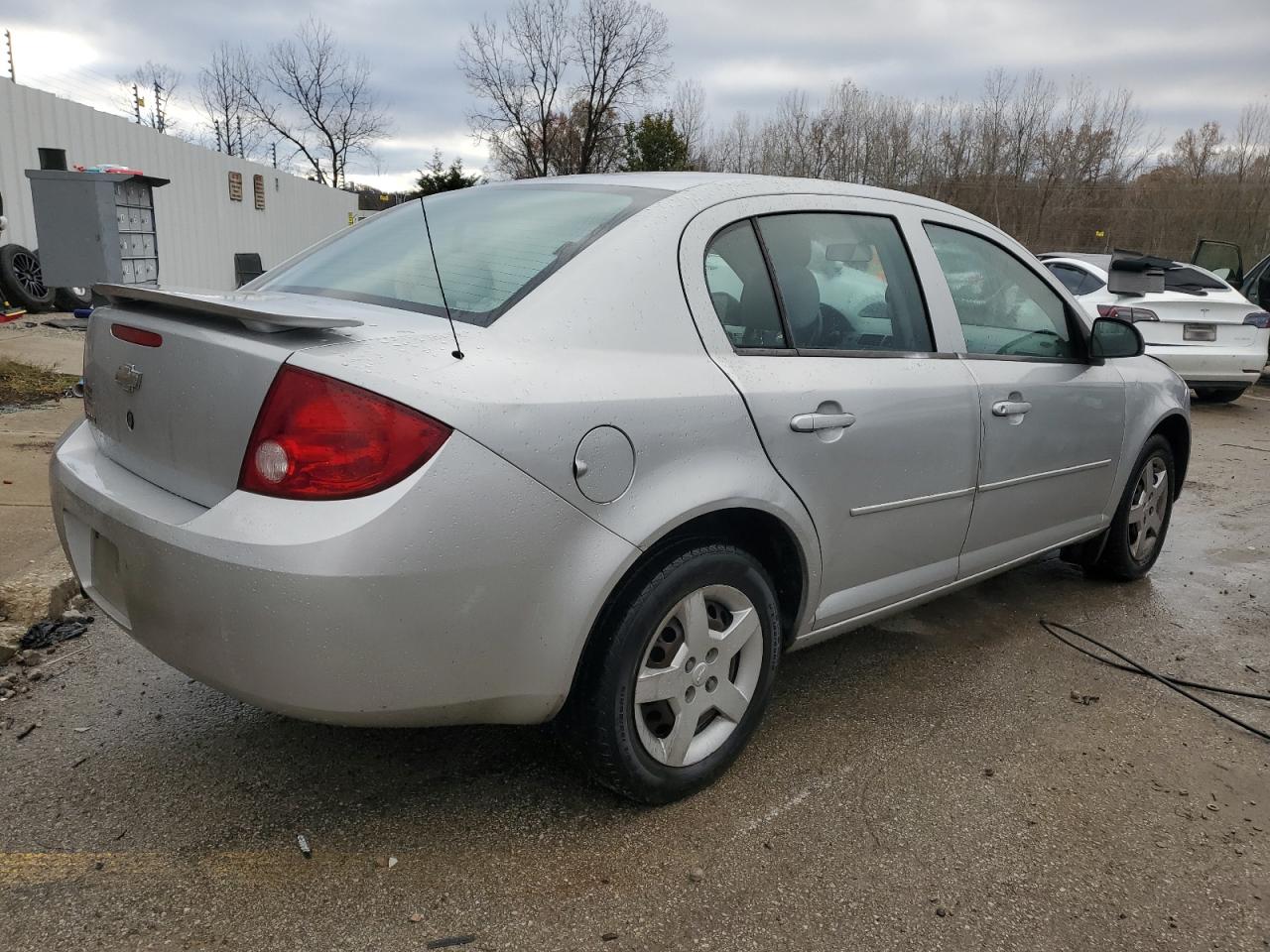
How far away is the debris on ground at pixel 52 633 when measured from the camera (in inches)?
133

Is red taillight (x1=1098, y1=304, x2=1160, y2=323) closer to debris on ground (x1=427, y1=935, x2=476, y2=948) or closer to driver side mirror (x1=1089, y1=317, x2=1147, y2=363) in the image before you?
driver side mirror (x1=1089, y1=317, x2=1147, y2=363)

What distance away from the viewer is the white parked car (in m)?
9.46

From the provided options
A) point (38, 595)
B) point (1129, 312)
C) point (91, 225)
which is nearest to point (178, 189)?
point (91, 225)

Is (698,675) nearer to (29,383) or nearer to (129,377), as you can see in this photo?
(129,377)

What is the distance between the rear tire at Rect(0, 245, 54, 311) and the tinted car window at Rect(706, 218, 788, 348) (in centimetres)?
1089

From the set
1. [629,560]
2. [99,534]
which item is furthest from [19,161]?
[629,560]

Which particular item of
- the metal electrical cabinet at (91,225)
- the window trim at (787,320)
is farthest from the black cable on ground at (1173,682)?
the metal electrical cabinet at (91,225)

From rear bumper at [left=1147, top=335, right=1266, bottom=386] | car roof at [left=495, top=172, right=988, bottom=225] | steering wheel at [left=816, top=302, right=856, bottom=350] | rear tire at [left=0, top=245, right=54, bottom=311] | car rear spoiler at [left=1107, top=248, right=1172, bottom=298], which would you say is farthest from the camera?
rear tire at [left=0, top=245, right=54, bottom=311]

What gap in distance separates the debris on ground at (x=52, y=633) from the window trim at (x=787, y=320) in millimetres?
2645

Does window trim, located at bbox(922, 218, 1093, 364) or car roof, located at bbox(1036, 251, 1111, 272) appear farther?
car roof, located at bbox(1036, 251, 1111, 272)

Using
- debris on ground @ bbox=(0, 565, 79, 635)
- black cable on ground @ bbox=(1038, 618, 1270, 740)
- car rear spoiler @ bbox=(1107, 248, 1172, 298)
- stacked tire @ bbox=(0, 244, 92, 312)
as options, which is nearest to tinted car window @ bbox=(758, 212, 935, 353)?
black cable on ground @ bbox=(1038, 618, 1270, 740)

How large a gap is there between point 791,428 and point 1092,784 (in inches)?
53.4

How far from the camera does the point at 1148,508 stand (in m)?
4.46

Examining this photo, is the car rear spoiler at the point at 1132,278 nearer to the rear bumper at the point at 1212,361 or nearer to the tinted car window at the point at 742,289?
the rear bumper at the point at 1212,361
